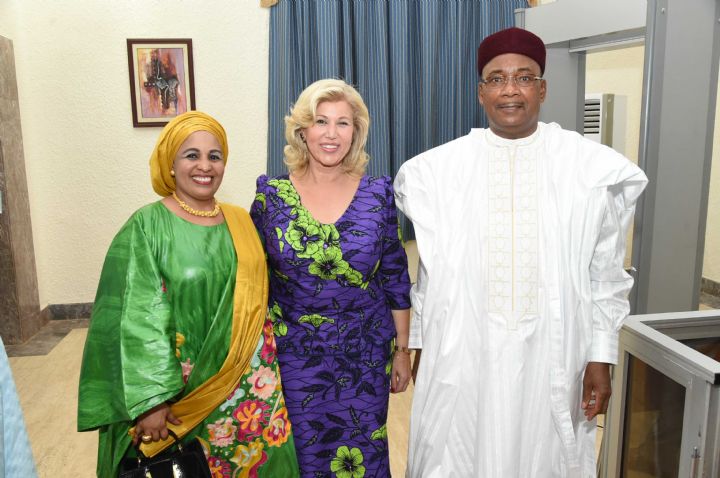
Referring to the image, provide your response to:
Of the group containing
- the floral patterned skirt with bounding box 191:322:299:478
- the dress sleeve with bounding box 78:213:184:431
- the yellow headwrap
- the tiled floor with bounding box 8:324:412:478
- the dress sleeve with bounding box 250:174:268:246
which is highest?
the yellow headwrap

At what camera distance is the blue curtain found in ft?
14.1

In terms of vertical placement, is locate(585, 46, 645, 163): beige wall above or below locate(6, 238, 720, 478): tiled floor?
above

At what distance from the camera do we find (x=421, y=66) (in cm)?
444

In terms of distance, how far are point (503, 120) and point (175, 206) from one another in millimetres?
921

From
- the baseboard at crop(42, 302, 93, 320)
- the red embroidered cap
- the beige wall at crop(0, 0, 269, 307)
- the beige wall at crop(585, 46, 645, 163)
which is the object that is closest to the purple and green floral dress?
the red embroidered cap

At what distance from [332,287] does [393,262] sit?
0.22m

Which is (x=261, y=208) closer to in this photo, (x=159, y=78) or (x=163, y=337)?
(x=163, y=337)

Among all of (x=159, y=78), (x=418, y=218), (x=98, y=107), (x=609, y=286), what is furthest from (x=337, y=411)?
(x=98, y=107)

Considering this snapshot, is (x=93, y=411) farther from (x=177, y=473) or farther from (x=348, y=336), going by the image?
(x=348, y=336)

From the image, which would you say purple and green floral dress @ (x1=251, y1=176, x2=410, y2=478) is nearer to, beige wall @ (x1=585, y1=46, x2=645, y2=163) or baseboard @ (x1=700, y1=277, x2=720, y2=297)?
baseboard @ (x1=700, y1=277, x2=720, y2=297)

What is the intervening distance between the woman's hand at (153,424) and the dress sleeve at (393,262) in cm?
72

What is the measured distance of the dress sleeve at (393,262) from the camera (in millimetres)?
1871

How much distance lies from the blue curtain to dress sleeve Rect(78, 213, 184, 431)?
2907mm

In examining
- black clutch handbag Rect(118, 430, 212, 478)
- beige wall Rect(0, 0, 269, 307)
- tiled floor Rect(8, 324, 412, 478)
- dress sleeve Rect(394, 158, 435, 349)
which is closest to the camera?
black clutch handbag Rect(118, 430, 212, 478)
